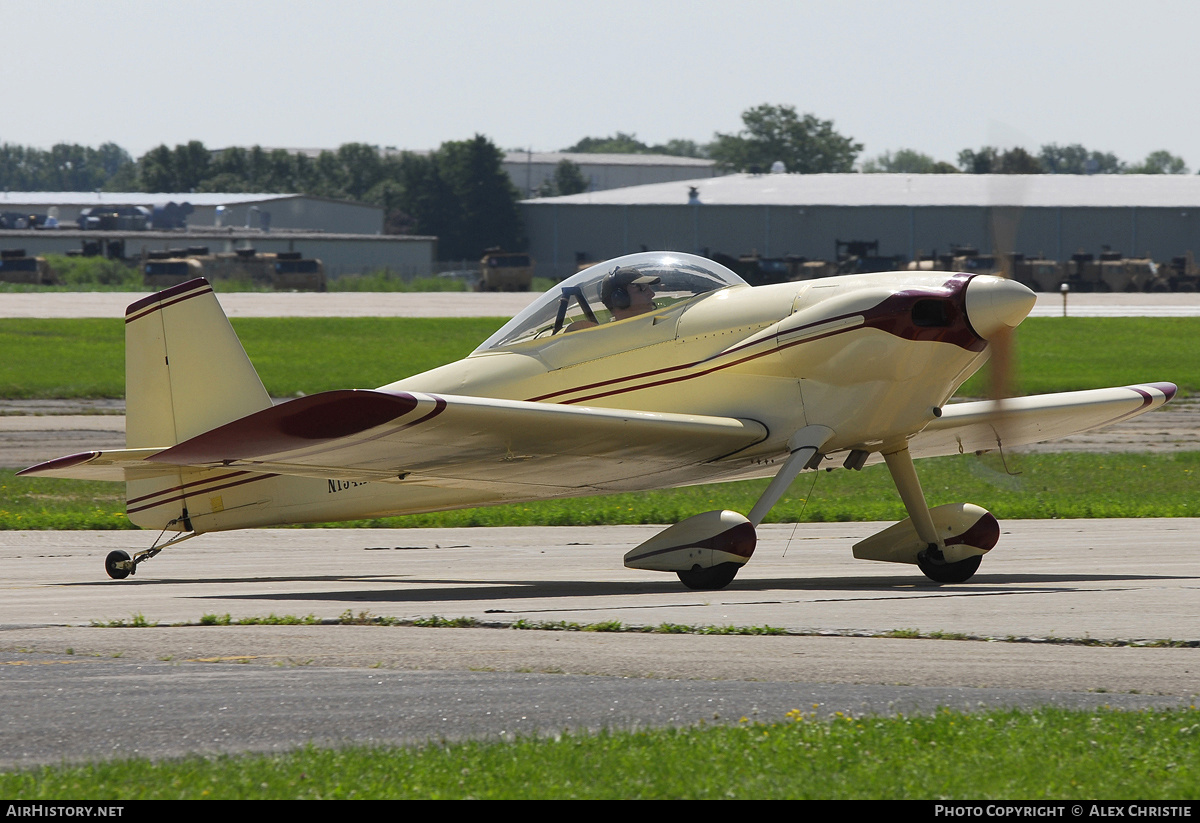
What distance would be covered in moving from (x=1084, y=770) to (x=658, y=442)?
599 cm

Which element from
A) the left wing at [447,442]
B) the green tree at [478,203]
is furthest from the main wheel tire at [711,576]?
the green tree at [478,203]

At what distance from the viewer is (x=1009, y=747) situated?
5516 mm

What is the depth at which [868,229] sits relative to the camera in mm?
90188

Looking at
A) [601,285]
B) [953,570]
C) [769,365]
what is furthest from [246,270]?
[953,570]

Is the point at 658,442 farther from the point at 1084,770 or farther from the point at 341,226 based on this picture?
the point at 341,226

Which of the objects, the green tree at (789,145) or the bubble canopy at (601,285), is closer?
the bubble canopy at (601,285)

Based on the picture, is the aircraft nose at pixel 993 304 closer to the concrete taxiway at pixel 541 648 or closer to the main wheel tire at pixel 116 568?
the concrete taxiway at pixel 541 648

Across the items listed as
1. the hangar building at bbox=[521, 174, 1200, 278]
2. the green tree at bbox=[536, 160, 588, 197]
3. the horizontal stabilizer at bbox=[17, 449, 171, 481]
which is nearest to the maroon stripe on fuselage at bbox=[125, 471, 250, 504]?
the horizontal stabilizer at bbox=[17, 449, 171, 481]

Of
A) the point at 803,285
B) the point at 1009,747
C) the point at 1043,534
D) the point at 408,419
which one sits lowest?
the point at 1043,534

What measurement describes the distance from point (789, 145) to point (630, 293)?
170575 millimetres

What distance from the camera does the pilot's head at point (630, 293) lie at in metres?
12.1

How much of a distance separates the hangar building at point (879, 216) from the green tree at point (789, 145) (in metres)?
74.7

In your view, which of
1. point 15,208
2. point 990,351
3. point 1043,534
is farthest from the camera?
point 15,208
